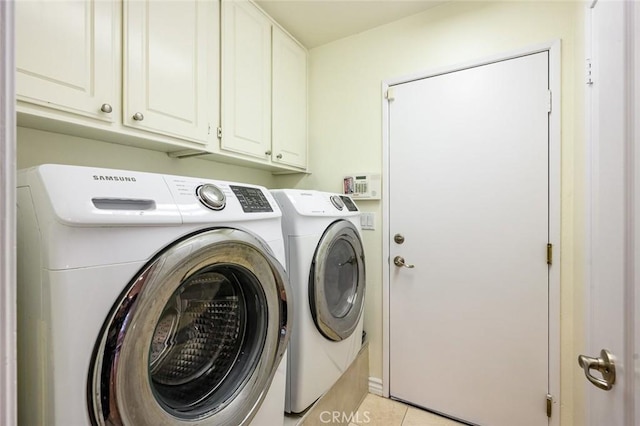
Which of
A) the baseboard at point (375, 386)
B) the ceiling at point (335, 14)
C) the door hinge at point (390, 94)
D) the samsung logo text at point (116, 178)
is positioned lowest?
the baseboard at point (375, 386)

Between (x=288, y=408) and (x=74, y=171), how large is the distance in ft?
3.89

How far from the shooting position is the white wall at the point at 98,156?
3.53ft

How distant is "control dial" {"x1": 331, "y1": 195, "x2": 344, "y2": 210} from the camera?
1.54 meters

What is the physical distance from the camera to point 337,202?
5.18ft

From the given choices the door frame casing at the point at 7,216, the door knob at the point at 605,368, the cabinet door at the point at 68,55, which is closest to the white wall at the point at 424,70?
the door knob at the point at 605,368

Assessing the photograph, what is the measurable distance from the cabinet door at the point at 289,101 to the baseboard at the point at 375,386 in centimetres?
158

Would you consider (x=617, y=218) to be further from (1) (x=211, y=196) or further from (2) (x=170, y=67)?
(2) (x=170, y=67)

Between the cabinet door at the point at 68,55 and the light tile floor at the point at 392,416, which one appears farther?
the light tile floor at the point at 392,416

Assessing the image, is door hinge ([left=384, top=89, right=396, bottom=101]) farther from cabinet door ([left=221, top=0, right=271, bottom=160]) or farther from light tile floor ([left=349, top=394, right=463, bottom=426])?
light tile floor ([left=349, top=394, right=463, bottom=426])

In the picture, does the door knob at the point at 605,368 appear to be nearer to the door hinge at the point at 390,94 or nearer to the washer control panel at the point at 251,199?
the washer control panel at the point at 251,199

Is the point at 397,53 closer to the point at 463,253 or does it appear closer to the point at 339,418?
the point at 463,253

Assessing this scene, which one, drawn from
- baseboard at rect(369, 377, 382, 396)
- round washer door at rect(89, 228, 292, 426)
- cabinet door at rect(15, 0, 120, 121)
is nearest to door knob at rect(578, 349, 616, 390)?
round washer door at rect(89, 228, 292, 426)

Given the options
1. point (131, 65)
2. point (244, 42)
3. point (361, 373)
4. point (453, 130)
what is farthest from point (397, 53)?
point (361, 373)

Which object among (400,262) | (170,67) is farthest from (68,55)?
(400,262)
